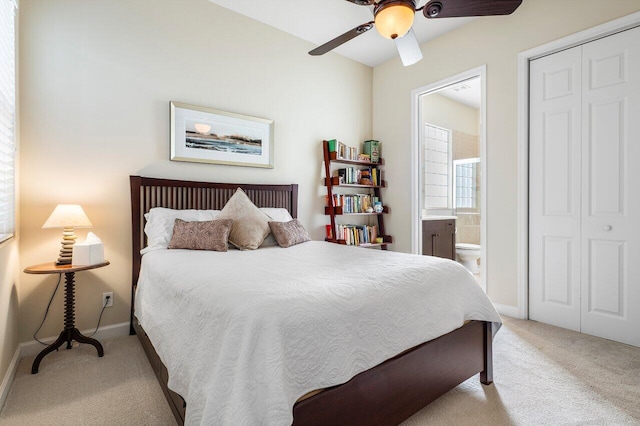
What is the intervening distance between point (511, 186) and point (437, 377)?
226 cm

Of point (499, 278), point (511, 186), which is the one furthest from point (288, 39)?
point (499, 278)

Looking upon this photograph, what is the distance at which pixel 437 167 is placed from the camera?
537cm

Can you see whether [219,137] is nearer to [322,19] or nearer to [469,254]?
[322,19]

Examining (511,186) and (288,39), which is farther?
(288,39)

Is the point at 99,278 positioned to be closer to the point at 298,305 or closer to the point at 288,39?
the point at 298,305

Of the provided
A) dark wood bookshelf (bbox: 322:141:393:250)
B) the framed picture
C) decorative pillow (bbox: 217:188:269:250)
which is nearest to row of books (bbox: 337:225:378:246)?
dark wood bookshelf (bbox: 322:141:393:250)

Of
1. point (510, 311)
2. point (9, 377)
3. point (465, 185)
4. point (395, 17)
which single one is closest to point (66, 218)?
point (9, 377)

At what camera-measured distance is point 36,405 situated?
1.72m

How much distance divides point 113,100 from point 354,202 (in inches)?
107

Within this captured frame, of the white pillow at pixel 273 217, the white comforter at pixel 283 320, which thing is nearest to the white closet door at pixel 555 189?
the white comforter at pixel 283 320

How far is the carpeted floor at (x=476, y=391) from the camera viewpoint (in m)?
1.61

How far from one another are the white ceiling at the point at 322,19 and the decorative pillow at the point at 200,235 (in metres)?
2.26

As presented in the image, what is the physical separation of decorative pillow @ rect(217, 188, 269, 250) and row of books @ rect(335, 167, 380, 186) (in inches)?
58.8

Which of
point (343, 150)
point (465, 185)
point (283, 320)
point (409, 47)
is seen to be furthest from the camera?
point (465, 185)
